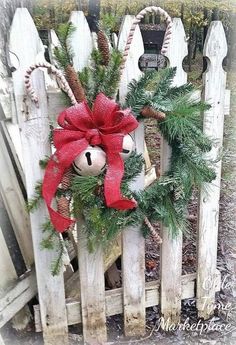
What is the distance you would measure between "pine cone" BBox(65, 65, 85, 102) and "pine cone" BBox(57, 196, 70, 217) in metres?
0.35

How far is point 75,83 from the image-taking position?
1386 millimetres

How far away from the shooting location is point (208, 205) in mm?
1851

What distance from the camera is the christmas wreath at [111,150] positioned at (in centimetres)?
135

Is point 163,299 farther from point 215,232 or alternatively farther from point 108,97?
point 108,97

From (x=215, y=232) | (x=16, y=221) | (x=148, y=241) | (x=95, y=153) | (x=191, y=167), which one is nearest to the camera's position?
(x=95, y=153)

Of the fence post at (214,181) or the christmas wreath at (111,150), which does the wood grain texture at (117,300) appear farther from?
the christmas wreath at (111,150)

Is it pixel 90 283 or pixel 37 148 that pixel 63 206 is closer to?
pixel 37 148

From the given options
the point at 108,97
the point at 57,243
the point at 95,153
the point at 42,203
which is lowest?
the point at 57,243

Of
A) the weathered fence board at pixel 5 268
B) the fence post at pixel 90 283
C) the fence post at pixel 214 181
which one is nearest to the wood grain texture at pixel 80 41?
the fence post at pixel 90 283

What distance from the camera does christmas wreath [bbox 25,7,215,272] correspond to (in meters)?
1.35

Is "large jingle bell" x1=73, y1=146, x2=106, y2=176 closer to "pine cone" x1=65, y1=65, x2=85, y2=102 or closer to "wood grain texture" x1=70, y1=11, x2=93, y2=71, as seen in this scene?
"pine cone" x1=65, y1=65, x2=85, y2=102

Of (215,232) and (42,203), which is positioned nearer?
(42,203)

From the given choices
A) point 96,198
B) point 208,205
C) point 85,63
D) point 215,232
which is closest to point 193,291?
point 215,232

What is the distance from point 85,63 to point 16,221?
737 millimetres
